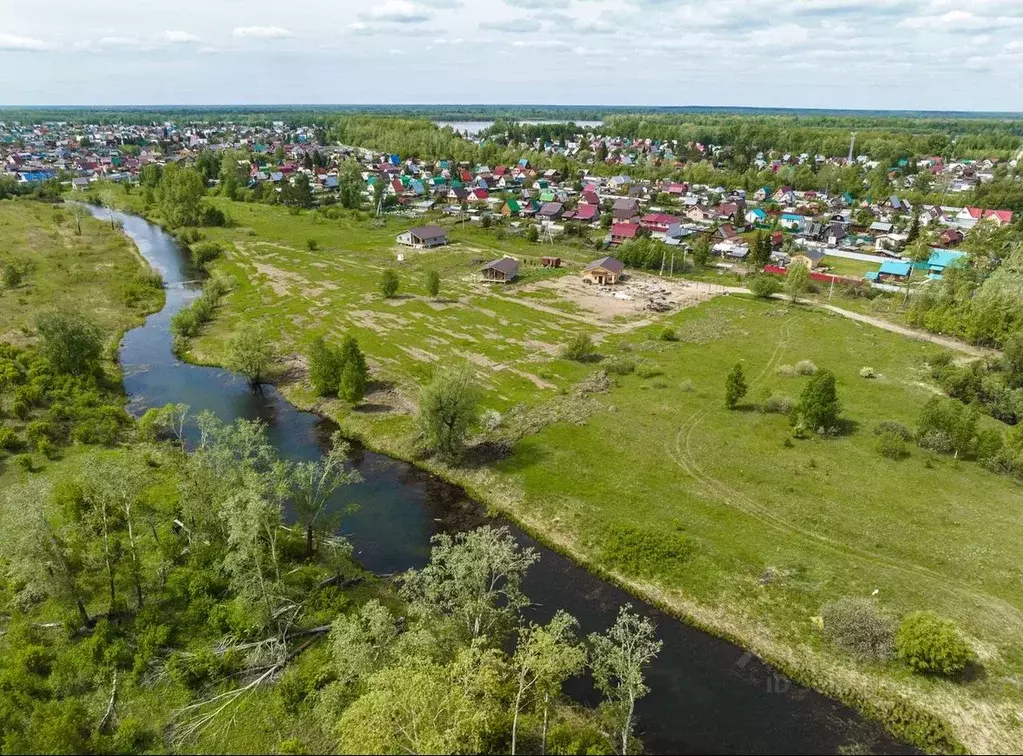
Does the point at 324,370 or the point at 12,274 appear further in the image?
the point at 12,274

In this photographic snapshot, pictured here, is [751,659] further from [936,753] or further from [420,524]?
[420,524]

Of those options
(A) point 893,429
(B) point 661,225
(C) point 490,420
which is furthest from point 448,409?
(B) point 661,225

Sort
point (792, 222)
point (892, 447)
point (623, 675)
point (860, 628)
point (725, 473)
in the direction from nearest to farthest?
1. point (623, 675)
2. point (860, 628)
3. point (725, 473)
4. point (892, 447)
5. point (792, 222)

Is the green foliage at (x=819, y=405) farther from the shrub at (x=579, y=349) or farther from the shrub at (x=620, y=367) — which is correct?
the shrub at (x=579, y=349)

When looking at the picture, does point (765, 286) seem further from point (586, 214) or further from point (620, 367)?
point (586, 214)

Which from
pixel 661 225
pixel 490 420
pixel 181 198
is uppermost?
pixel 181 198

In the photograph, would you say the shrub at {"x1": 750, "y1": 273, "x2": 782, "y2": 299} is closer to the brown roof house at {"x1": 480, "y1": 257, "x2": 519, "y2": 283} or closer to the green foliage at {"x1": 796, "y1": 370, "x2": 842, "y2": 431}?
the brown roof house at {"x1": 480, "y1": 257, "x2": 519, "y2": 283}
